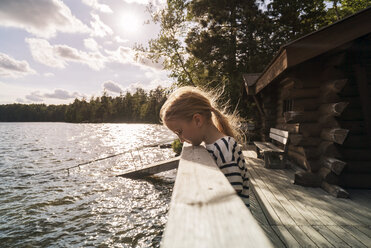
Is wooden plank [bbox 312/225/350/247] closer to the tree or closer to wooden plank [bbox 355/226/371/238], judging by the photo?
wooden plank [bbox 355/226/371/238]

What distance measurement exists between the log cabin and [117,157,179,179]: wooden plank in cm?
499

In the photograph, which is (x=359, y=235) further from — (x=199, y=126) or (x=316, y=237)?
(x=199, y=126)

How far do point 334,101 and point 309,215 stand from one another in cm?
258

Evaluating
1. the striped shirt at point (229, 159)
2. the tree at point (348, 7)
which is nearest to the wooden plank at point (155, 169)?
the striped shirt at point (229, 159)

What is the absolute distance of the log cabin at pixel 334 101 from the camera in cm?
432

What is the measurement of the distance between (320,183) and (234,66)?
52.9 feet

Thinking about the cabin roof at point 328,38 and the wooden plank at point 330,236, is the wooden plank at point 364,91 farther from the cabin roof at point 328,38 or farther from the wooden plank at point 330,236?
the wooden plank at point 330,236

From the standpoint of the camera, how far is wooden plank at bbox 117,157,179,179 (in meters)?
9.03

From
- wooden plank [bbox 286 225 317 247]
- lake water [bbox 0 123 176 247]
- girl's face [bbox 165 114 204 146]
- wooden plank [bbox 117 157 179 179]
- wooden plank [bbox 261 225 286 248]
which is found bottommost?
lake water [bbox 0 123 176 247]

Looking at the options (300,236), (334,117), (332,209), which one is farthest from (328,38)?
(300,236)

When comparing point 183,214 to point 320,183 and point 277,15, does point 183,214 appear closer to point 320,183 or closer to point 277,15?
point 320,183

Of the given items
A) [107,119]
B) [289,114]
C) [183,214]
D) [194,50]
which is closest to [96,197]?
[289,114]

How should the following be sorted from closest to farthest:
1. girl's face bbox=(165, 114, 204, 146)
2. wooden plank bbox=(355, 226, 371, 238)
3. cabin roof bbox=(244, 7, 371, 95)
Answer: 1. girl's face bbox=(165, 114, 204, 146)
2. wooden plank bbox=(355, 226, 371, 238)
3. cabin roof bbox=(244, 7, 371, 95)

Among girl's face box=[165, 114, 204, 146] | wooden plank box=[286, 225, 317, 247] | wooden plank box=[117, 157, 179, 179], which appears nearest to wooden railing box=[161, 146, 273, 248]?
girl's face box=[165, 114, 204, 146]
